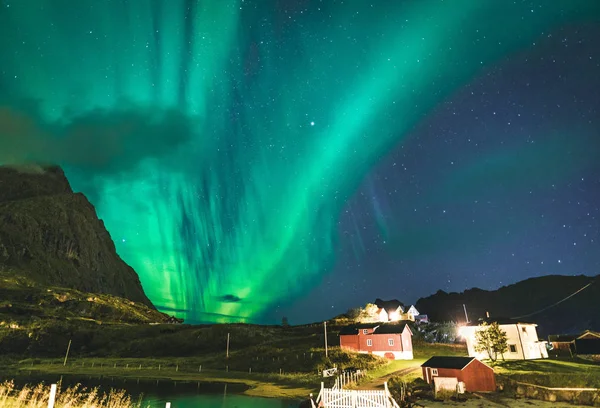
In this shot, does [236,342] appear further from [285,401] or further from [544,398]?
[544,398]

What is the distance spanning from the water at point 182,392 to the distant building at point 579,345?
54808mm

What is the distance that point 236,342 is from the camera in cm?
11650

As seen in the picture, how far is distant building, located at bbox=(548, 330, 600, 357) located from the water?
54808mm

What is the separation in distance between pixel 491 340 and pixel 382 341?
25125mm

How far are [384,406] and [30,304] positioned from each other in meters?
182

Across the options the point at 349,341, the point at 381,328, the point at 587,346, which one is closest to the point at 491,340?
the point at 587,346

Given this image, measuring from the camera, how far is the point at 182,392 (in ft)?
171

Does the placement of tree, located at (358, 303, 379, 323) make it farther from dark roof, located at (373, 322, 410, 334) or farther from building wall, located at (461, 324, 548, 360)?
building wall, located at (461, 324, 548, 360)

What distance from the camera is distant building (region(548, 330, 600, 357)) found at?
6041 cm

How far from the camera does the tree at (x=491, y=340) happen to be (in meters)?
56.8

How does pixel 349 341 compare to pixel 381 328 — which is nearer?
pixel 381 328

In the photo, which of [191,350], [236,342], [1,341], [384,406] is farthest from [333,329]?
[1,341]

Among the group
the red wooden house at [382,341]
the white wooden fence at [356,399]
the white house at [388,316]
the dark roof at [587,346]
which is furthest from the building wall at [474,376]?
the white house at [388,316]

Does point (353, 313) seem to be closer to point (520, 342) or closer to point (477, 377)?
point (520, 342)
